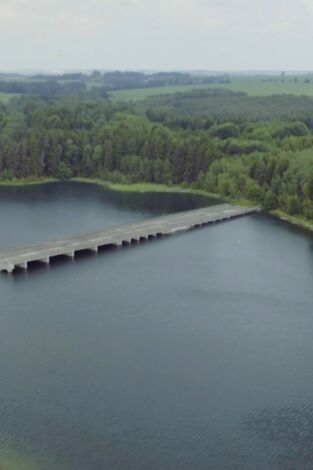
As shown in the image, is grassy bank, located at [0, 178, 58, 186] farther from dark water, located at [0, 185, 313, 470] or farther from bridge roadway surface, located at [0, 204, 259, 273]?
dark water, located at [0, 185, 313, 470]

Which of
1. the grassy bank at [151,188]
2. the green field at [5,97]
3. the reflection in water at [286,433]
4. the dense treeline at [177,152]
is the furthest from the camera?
the green field at [5,97]

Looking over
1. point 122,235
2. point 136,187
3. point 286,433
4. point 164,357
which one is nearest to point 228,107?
point 136,187

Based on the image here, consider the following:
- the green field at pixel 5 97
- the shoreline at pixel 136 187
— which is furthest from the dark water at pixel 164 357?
the green field at pixel 5 97

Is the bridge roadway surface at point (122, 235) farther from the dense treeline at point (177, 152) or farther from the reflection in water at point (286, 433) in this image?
the reflection in water at point (286, 433)

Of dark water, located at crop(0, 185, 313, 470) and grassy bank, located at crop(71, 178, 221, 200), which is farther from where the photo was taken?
grassy bank, located at crop(71, 178, 221, 200)

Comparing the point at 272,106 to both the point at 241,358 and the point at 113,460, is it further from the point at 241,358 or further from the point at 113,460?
the point at 113,460

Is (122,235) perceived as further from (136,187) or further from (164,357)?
(136,187)

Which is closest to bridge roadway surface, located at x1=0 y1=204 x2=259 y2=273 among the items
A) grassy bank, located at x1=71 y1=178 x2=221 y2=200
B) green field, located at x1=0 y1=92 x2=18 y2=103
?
grassy bank, located at x1=71 y1=178 x2=221 y2=200
